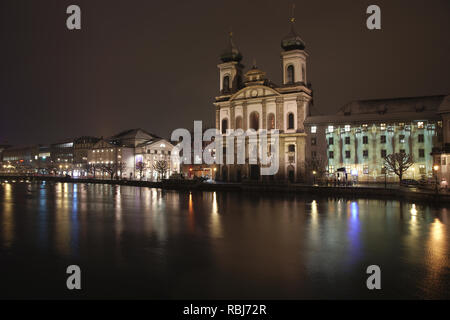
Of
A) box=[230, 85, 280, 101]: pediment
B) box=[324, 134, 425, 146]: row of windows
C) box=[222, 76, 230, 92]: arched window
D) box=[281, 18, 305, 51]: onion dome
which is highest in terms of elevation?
box=[281, 18, 305, 51]: onion dome

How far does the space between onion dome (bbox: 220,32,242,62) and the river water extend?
50.5 meters

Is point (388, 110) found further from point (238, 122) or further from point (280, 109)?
point (238, 122)

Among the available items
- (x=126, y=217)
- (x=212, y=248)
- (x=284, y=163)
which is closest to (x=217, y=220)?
(x=126, y=217)

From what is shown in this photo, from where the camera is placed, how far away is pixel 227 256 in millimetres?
13336

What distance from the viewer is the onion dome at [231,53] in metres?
68.2

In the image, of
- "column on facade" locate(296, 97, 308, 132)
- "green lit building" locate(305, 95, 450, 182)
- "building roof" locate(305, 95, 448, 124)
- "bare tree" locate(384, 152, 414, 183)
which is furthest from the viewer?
"column on facade" locate(296, 97, 308, 132)

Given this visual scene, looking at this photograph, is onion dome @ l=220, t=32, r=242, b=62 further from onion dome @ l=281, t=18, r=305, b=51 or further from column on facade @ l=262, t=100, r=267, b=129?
column on facade @ l=262, t=100, r=267, b=129

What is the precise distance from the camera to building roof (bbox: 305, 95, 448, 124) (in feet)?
172

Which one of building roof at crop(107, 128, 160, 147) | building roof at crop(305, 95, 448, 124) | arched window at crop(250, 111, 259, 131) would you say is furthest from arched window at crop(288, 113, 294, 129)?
building roof at crop(107, 128, 160, 147)

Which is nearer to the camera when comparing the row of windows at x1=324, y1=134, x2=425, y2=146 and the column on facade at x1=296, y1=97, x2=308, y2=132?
the row of windows at x1=324, y1=134, x2=425, y2=146

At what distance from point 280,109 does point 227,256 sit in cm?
5013

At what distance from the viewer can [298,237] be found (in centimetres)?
1681
